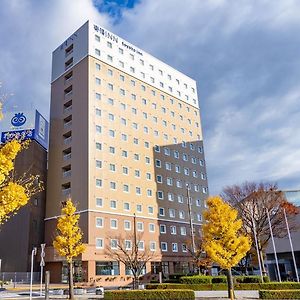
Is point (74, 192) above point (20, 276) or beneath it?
above

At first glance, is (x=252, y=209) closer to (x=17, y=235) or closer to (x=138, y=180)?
(x=138, y=180)

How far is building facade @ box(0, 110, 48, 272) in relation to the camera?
1870 inches

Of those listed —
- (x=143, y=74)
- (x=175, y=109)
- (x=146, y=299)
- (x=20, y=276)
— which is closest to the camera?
(x=146, y=299)

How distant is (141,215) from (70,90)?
80.0ft

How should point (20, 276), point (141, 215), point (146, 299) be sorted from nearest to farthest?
point (146, 299) → point (20, 276) → point (141, 215)

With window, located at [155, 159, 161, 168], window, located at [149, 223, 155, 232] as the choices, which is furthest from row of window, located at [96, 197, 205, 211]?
window, located at [155, 159, 161, 168]

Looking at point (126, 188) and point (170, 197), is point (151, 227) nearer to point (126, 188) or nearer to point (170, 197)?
point (170, 197)

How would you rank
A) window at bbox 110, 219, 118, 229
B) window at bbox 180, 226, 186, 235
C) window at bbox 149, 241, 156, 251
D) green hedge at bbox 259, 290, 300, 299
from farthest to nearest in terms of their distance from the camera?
1. window at bbox 180, 226, 186, 235
2. window at bbox 149, 241, 156, 251
3. window at bbox 110, 219, 118, 229
4. green hedge at bbox 259, 290, 300, 299

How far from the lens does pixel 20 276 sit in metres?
45.9

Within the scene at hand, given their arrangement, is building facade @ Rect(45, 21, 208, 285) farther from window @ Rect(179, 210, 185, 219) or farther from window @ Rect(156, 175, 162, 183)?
window @ Rect(156, 175, 162, 183)

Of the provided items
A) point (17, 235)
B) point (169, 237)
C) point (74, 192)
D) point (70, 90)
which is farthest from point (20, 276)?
point (70, 90)

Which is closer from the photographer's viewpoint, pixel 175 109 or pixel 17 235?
pixel 17 235

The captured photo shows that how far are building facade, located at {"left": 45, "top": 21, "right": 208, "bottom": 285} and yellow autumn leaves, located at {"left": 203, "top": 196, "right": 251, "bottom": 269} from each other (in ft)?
77.8

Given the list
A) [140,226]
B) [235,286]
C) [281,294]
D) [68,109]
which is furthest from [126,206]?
[281,294]
